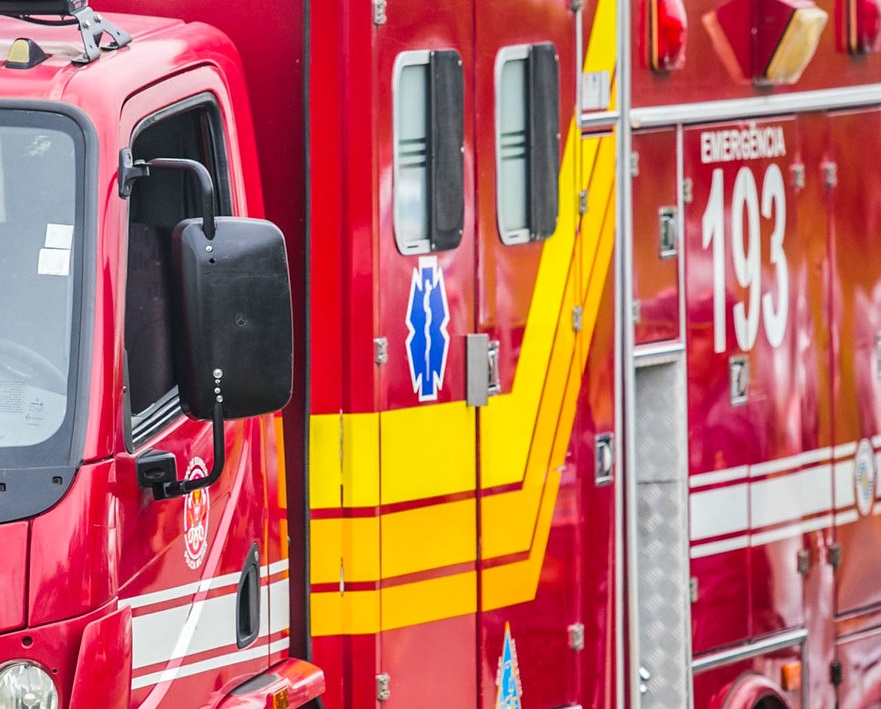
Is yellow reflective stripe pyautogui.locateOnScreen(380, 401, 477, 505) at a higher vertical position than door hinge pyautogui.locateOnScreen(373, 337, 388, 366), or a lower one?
lower

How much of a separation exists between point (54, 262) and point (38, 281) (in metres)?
0.05

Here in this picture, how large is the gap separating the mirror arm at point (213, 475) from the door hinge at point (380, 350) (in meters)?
0.84

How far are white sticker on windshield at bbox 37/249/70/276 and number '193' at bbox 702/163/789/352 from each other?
2947 mm

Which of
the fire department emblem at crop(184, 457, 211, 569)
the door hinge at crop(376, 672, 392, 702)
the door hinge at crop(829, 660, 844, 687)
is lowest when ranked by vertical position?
the door hinge at crop(829, 660, 844, 687)

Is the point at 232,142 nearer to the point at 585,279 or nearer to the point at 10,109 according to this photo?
the point at 10,109

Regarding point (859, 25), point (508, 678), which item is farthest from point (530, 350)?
point (859, 25)

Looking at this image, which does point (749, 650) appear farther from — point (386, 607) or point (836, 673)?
point (386, 607)

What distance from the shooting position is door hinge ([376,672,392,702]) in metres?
5.00

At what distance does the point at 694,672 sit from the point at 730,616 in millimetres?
271

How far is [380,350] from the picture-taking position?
493 cm

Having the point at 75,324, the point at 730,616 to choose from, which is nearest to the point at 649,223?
the point at 730,616

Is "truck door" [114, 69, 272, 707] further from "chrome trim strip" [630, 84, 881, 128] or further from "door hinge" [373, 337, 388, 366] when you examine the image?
"chrome trim strip" [630, 84, 881, 128]

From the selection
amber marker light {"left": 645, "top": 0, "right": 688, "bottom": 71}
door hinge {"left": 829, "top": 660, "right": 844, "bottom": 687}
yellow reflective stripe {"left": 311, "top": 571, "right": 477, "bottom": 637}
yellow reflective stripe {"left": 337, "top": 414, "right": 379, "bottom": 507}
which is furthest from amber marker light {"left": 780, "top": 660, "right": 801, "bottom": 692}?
yellow reflective stripe {"left": 337, "top": 414, "right": 379, "bottom": 507}

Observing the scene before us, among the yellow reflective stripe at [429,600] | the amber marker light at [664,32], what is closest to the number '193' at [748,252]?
the amber marker light at [664,32]
